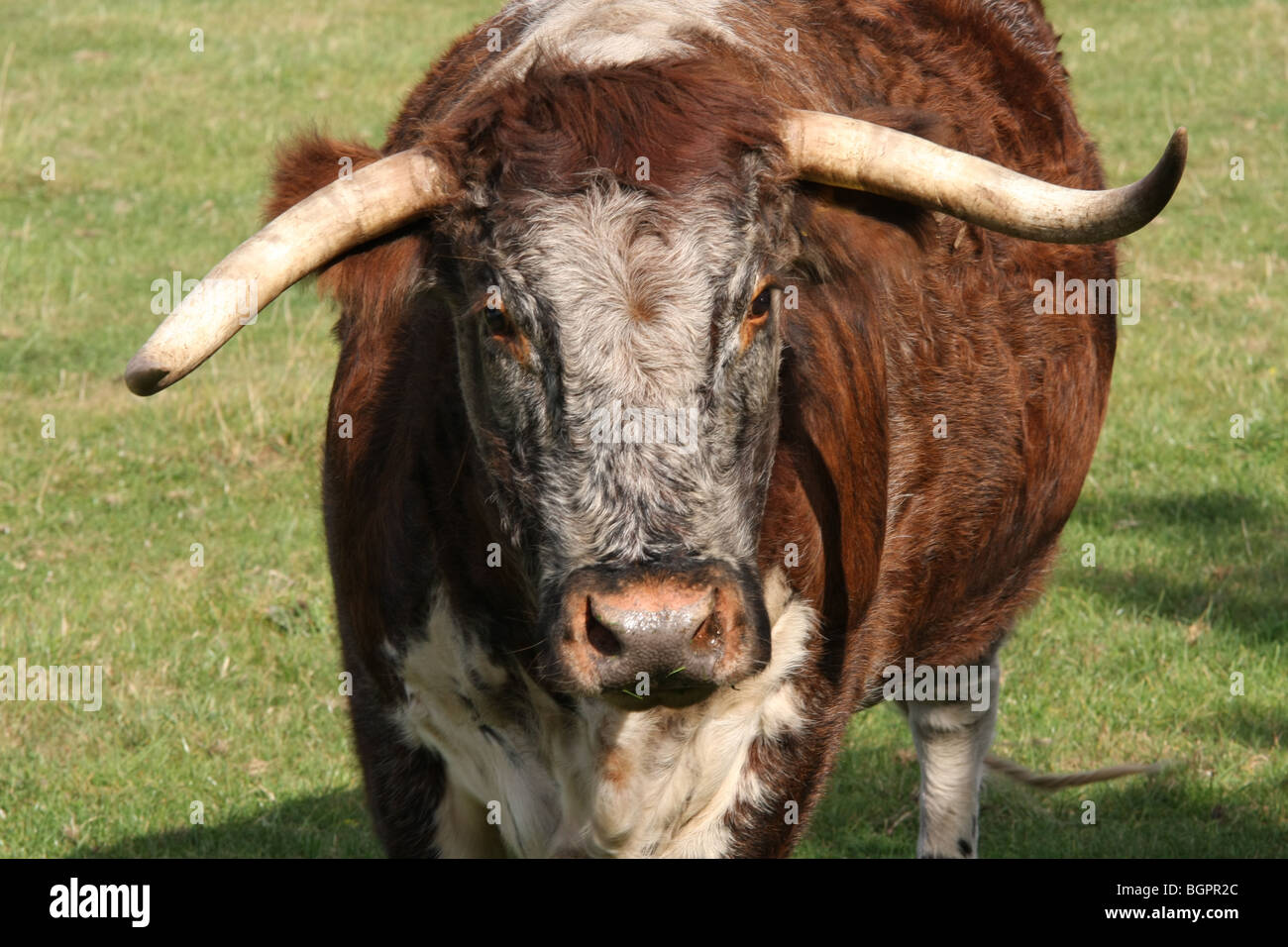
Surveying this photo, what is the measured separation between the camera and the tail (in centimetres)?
584

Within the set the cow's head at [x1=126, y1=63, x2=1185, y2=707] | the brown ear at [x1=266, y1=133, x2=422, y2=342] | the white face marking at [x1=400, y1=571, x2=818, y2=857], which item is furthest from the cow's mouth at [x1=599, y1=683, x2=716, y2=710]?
the brown ear at [x1=266, y1=133, x2=422, y2=342]

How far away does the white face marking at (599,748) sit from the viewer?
160 inches

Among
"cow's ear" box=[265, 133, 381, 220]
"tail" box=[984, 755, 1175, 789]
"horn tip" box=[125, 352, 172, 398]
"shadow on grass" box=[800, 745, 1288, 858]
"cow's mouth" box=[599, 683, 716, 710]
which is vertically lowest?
"shadow on grass" box=[800, 745, 1288, 858]

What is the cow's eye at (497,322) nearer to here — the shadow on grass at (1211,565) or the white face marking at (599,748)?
the white face marking at (599,748)

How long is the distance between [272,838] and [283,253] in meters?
2.78

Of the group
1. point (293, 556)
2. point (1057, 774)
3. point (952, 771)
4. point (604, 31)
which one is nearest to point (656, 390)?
point (604, 31)

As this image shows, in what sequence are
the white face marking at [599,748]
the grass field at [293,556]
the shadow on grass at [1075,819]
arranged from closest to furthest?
the white face marking at [599,748] → the shadow on grass at [1075,819] → the grass field at [293,556]

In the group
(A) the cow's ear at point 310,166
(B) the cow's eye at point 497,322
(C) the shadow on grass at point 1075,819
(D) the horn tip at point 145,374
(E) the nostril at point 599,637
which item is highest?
(A) the cow's ear at point 310,166

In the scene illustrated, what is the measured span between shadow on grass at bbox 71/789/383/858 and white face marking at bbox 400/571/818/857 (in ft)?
4.82

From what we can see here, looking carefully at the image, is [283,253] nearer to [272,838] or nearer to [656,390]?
[656,390]

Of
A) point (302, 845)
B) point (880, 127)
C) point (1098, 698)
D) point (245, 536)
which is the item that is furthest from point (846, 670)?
point (245, 536)

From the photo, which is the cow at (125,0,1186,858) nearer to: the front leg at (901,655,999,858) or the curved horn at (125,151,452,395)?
the curved horn at (125,151,452,395)

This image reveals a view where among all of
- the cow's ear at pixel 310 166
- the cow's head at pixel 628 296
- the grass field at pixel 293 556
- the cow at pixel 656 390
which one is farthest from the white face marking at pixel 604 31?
the grass field at pixel 293 556

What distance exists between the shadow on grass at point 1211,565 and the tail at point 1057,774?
1.37 m
